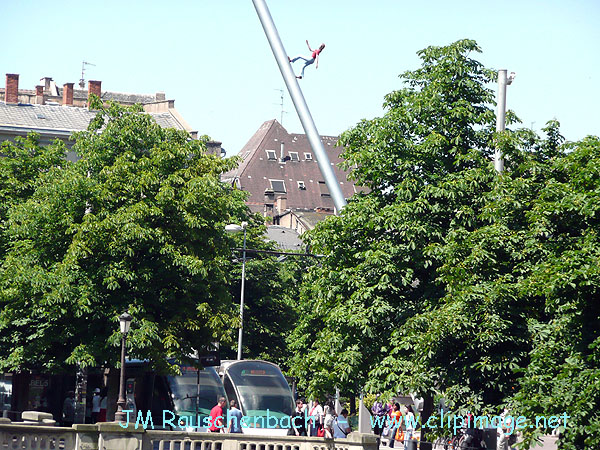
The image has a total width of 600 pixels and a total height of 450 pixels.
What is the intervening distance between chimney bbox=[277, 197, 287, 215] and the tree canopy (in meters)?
82.8

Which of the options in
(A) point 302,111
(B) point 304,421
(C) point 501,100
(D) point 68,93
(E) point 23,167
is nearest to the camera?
(C) point 501,100

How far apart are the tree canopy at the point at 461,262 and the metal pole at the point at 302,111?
0.64 metres

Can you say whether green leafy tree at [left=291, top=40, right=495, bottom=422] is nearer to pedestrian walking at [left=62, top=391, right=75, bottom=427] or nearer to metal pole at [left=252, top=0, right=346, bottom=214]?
metal pole at [left=252, top=0, right=346, bottom=214]

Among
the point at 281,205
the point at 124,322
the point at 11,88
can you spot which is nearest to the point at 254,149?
the point at 281,205

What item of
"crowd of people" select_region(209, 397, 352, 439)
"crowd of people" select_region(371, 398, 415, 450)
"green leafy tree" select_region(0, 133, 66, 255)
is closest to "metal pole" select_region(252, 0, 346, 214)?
"crowd of people" select_region(371, 398, 415, 450)

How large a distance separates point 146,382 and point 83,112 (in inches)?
1748

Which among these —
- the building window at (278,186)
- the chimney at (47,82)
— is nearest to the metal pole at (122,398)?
the chimney at (47,82)

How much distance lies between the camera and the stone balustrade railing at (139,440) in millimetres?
20922

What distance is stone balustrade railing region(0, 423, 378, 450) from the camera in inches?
824

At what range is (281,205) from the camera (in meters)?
A: 115

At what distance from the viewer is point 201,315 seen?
34094 millimetres

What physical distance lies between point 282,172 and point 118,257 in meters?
88.2

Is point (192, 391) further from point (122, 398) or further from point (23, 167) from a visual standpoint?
point (23, 167)

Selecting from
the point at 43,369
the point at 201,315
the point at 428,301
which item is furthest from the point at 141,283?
the point at 428,301
